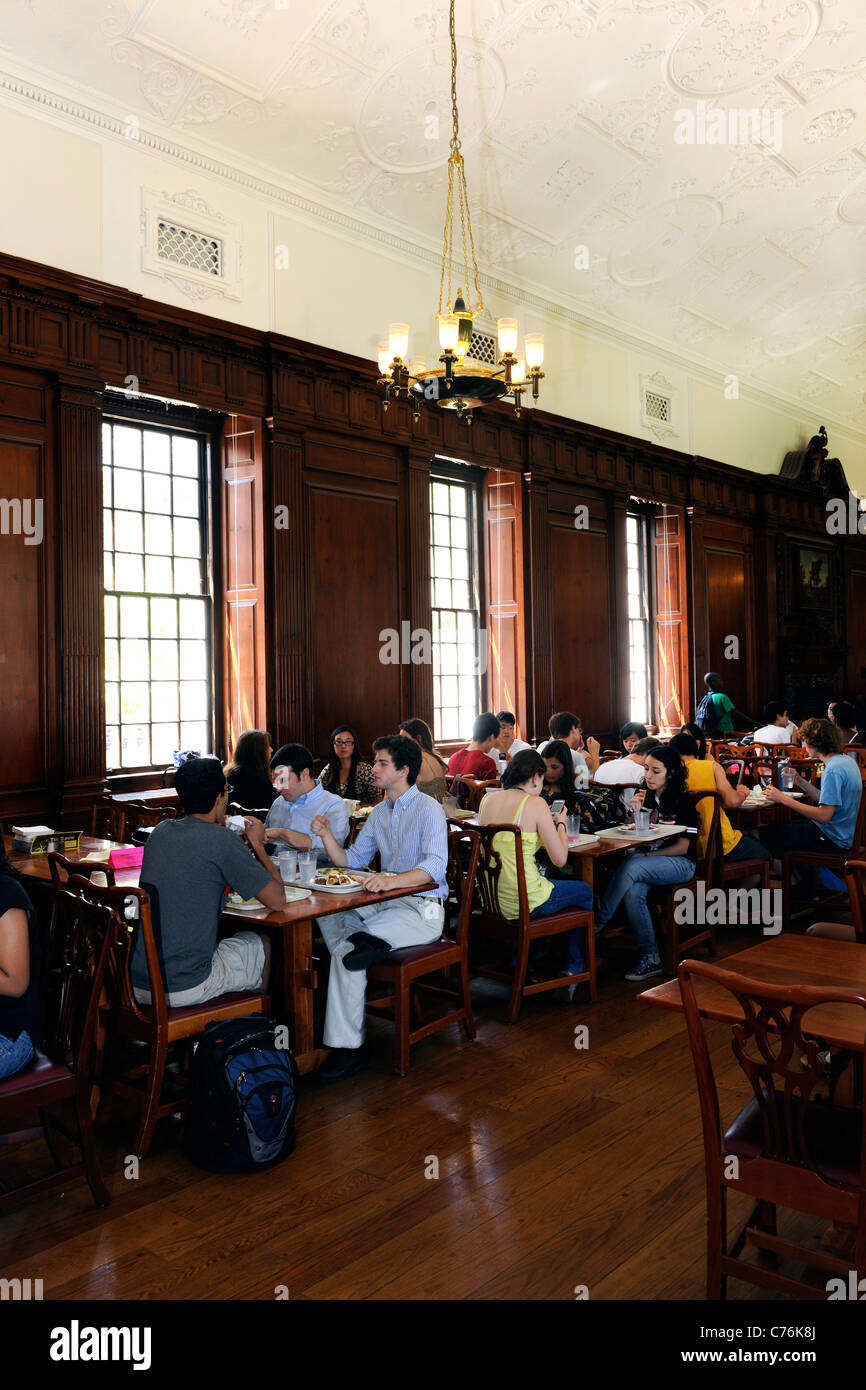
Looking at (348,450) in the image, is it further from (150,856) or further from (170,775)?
(150,856)

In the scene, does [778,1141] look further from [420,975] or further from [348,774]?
[348,774]

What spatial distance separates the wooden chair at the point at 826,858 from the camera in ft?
17.3

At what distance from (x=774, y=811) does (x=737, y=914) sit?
2.01m

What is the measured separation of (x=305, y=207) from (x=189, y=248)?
1.15m

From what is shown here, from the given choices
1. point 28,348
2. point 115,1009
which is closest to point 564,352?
point 28,348

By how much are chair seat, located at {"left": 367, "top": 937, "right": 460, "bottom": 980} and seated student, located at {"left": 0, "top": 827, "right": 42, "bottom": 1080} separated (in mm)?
1436

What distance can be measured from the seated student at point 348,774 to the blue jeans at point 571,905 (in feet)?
7.32

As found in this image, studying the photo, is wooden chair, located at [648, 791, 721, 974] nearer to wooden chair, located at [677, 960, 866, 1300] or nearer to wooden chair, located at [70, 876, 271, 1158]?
wooden chair, located at [70, 876, 271, 1158]

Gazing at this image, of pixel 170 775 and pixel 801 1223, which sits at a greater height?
pixel 170 775

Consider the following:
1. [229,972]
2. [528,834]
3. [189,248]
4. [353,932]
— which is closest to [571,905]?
[528,834]

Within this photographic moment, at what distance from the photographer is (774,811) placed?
25.5ft

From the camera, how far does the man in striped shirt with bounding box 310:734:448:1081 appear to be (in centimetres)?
397

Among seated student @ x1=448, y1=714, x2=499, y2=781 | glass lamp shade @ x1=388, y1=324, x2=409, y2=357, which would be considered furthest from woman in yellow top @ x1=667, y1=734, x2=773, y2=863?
glass lamp shade @ x1=388, y1=324, x2=409, y2=357

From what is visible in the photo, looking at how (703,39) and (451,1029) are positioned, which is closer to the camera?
(451,1029)
